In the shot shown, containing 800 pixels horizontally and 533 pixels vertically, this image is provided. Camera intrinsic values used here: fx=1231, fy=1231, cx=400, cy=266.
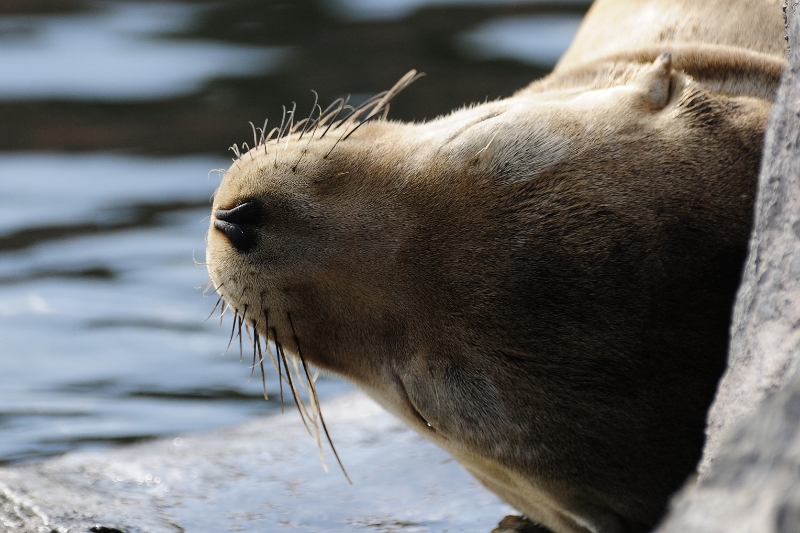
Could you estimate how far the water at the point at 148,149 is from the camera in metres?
5.97

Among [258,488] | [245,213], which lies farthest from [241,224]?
[258,488]

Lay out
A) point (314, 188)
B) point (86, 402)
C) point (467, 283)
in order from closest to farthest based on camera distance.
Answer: point (467, 283)
point (314, 188)
point (86, 402)

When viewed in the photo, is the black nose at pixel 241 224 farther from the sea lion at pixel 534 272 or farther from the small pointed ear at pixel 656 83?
the small pointed ear at pixel 656 83

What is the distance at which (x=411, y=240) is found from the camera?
10.7ft

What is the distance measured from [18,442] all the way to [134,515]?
1.36 metres

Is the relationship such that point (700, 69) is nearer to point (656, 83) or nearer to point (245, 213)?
point (656, 83)

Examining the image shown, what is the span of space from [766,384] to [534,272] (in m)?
0.78

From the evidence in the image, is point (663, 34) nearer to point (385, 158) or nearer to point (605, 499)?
point (385, 158)

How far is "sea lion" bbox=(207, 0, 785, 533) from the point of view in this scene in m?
3.10

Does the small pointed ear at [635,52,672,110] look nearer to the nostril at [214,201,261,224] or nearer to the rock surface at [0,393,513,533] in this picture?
the nostril at [214,201,261,224]

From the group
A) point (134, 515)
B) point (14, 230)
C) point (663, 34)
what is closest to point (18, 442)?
A: point (134, 515)

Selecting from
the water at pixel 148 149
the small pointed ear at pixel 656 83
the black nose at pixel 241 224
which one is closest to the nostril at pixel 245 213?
the black nose at pixel 241 224

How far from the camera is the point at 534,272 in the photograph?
312 centimetres

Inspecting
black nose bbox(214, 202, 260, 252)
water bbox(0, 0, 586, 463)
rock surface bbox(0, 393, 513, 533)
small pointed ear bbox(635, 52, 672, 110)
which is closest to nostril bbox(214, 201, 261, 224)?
black nose bbox(214, 202, 260, 252)
